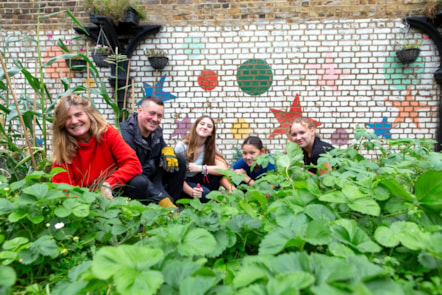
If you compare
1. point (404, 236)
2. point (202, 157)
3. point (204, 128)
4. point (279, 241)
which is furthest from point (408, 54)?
point (279, 241)

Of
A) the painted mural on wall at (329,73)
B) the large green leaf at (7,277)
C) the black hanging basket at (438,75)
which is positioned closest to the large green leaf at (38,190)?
the large green leaf at (7,277)

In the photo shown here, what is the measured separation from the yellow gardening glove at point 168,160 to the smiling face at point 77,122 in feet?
2.67

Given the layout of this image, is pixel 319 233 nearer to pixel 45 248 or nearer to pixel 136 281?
pixel 136 281

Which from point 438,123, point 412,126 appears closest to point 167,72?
point 412,126

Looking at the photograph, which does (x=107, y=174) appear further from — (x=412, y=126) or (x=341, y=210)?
(x=412, y=126)

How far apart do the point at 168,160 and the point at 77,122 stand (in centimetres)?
94

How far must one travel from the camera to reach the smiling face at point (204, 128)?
11.4ft

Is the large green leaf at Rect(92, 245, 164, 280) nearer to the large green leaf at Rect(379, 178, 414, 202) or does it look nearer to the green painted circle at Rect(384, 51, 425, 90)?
the large green leaf at Rect(379, 178, 414, 202)

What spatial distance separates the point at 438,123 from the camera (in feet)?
17.1

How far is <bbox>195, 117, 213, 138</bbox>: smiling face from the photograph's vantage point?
3.47 metres

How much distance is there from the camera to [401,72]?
528 centimetres

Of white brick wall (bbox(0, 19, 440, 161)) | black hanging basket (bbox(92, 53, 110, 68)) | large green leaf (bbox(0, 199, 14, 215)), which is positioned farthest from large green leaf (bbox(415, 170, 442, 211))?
black hanging basket (bbox(92, 53, 110, 68))

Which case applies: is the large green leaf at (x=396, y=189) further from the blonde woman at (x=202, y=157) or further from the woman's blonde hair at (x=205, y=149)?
the woman's blonde hair at (x=205, y=149)

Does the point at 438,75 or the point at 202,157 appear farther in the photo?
the point at 438,75
